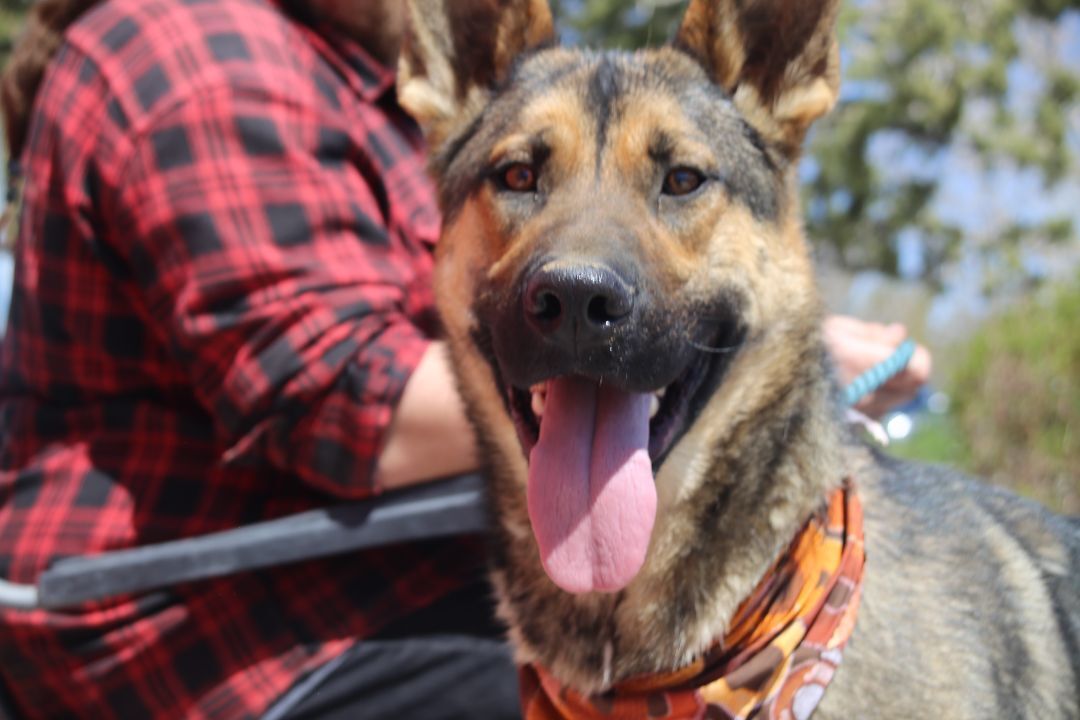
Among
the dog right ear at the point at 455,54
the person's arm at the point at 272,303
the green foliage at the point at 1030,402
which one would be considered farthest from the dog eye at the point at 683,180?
the green foliage at the point at 1030,402

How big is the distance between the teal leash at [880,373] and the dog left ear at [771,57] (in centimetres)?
67

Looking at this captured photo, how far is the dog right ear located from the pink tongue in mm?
951

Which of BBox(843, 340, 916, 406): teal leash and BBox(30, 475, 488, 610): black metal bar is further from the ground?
BBox(843, 340, 916, 406): teal leash

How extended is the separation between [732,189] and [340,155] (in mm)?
1068

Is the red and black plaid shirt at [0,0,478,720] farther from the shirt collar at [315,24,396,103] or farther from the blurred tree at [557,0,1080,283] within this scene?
the blurred tree at [557,0,1080,283]

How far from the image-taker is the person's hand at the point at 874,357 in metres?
2.73

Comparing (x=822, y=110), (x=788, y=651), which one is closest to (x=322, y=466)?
(x=788, y=651)

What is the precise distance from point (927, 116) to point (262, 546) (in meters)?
14.4

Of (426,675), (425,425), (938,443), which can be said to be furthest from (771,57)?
(938,443)

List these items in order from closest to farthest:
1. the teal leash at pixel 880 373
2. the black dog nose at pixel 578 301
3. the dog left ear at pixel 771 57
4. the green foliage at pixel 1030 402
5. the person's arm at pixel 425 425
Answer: the black dog nose at pixel 578 301, the dog left ear at pixel 771 57, the person's arm at pixel 425 425, the teal leash at pixel 880 373, the green foliage at pixel 1030 402

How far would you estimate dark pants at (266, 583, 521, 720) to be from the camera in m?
2.57

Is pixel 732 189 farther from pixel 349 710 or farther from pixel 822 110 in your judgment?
pixel 349 710

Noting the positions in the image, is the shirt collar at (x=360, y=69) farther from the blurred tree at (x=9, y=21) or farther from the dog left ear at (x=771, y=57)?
the blurred tree at (x=9, y=21)

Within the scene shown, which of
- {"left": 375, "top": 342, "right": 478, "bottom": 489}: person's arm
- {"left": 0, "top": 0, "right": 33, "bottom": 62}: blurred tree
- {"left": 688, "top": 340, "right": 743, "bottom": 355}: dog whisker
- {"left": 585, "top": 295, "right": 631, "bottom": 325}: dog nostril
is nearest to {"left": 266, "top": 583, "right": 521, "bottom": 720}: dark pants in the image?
{"left": 375, "top": 342, "right": 478, "bottom": 489}: person's arm
